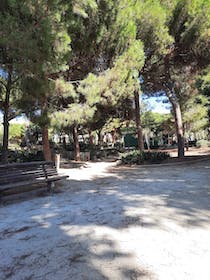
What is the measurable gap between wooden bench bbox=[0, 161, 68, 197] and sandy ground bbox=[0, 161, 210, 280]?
37cm

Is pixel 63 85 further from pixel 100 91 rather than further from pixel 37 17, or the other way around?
pixel 37 17

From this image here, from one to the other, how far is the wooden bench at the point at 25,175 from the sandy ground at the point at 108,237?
37 centimetres

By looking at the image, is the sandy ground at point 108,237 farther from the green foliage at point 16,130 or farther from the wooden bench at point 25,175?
the green foliage at point 16,130

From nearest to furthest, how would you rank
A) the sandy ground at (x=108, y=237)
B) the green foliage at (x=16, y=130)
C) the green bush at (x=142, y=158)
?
the sandy ground at (x=108, y=237) → the green bush at (x=142, y=158) → the green foliage at (x=16, y=130)

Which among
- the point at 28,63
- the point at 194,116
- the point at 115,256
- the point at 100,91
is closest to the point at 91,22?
the point at 100,91

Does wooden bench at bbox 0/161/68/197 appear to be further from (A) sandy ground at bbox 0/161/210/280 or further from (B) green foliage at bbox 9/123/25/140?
(B) green foliage at bbox 9/123/25/140

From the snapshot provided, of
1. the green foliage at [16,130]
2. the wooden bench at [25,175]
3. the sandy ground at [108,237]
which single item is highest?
the green foliage at [16,130]

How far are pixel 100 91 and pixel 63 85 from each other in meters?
1.19

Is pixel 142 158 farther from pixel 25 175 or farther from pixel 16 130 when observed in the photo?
pixel 16 130

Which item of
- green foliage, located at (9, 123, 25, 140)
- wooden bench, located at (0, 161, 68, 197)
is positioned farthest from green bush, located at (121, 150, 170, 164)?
green foliage, located at (9, 123, 25, 140)

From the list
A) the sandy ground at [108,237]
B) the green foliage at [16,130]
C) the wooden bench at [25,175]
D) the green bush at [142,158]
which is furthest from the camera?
the green foliage at [16,130]

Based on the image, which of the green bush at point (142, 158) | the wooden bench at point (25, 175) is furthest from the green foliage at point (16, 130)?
the wooden bench at point (25, 175)

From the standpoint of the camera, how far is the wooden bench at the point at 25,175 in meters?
5.26

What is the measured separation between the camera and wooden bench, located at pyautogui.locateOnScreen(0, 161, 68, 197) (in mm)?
5258
